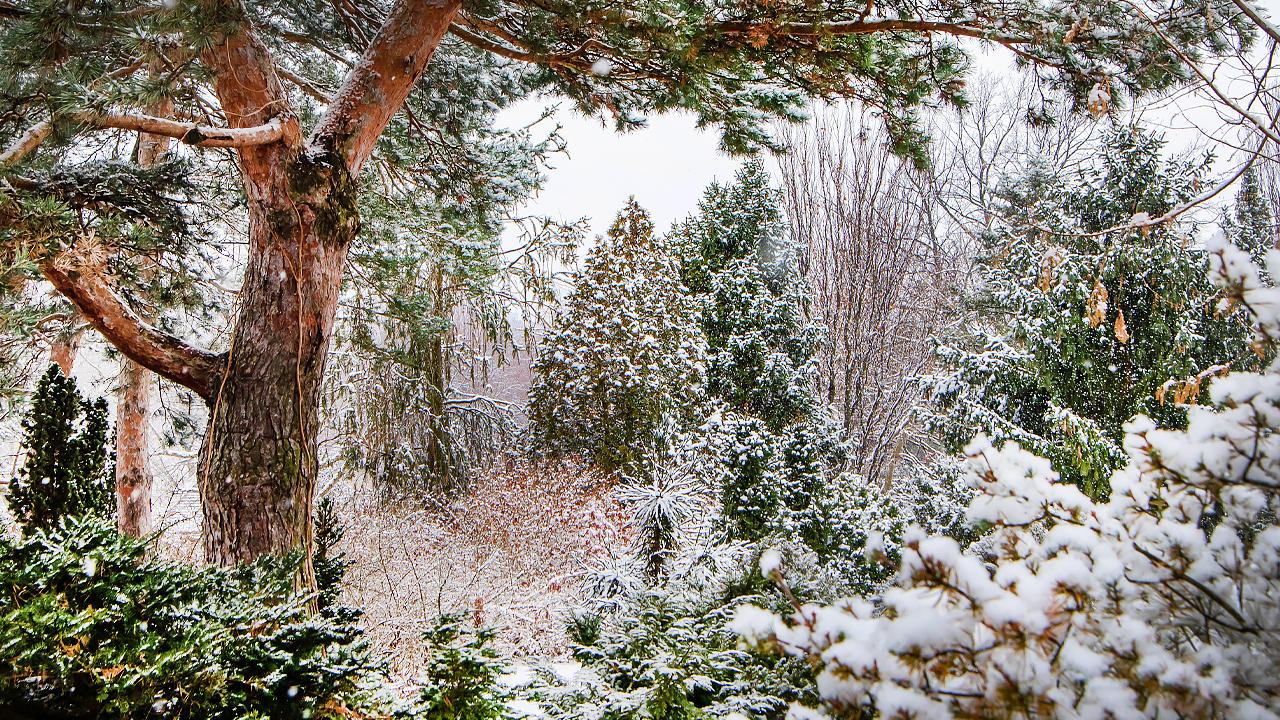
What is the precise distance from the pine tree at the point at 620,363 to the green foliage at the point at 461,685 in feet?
15.5

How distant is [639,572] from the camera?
5.21 metres

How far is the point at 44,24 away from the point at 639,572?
4407 mm

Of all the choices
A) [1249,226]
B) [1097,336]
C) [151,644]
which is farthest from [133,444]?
[1249,226]

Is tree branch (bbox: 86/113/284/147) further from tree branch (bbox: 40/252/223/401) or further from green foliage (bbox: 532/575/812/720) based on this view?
green foliage (bbox: 532/575/812/720)

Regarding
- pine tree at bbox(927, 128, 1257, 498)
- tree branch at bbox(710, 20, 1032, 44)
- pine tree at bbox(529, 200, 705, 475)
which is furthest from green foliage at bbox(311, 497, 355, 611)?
pine tree at bbox(927, 128, 1257, 498)

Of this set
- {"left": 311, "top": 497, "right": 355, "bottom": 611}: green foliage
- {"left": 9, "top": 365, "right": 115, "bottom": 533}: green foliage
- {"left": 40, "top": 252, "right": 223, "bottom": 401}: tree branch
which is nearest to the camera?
{"left": 40, "top": 252, "right": 223, "bottom": 401}: tree branch

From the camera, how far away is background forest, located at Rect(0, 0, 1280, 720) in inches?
36.0

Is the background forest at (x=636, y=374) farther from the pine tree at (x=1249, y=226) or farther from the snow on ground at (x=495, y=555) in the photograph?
the pine tree at (x=1249, y=226)

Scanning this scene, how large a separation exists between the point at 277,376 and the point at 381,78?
128 centimetres

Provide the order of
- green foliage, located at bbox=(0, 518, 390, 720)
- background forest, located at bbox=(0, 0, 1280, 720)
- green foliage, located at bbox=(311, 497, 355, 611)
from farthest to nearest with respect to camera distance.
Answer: green foliage, located at bbox=(311, 497, 355, 611) < green foliage, located at bbox=(0, 518, 390, 720) < background forest, located at bbox=(0, 0, 1280, 720)

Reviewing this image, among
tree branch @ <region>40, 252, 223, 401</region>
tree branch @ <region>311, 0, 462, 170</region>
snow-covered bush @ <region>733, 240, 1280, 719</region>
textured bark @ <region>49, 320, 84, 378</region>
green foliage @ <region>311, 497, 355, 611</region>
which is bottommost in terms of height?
green foliage @ <region>311, 497, 355, 611</region>

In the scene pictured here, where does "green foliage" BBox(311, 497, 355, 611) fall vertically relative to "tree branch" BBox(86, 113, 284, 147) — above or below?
below

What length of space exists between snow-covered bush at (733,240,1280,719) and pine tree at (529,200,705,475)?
5.96 metres

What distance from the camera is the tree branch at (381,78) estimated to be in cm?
284
